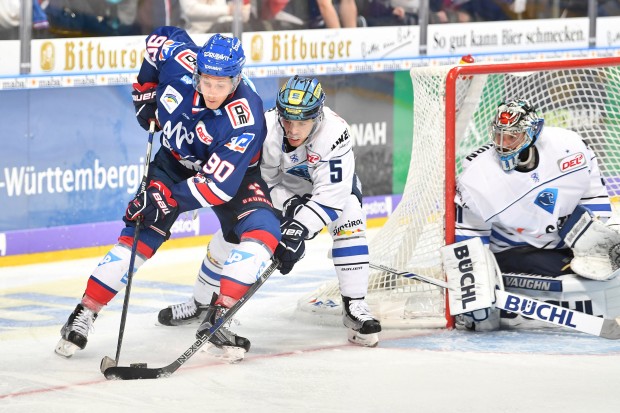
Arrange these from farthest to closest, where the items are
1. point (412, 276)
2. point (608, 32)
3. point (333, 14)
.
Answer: point (608, 32) → point (333, 14) → point (412, 276)

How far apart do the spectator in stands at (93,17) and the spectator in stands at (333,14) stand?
1.26 metres

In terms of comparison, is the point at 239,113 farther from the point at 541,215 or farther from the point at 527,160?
the point at 541,215

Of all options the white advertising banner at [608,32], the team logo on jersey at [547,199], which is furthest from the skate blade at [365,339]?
the white advertising banner at [608,32]

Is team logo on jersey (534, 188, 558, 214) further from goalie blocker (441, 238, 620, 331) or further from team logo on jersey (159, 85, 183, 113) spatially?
team logo on jersey (159, 85, 183, 113)

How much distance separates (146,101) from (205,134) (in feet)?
1.62

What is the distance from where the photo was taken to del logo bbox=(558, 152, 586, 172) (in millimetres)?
5641

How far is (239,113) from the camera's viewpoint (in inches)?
200

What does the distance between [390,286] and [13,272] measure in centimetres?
206

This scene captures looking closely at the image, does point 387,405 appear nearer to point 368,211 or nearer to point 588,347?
point 588,347

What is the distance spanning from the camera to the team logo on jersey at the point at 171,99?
5.19 meters

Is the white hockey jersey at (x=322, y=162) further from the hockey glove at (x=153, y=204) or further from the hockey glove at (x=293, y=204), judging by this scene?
the hockey glove at (x=153, y=204)

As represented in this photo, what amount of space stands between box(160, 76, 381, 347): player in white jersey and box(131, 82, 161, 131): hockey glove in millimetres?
459

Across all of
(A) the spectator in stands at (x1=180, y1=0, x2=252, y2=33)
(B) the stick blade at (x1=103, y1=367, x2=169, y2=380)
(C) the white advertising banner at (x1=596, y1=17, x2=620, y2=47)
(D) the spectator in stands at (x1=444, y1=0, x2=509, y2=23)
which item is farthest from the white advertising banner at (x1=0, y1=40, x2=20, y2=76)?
(C) the white advertising banner at (x1=596, y1=17, x2=620, y2=47)

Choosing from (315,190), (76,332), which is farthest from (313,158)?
(76,332)
